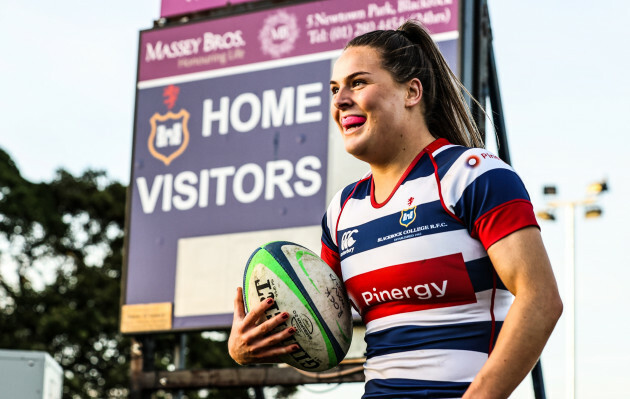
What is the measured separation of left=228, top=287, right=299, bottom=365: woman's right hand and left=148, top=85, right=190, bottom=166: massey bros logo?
4464 mm

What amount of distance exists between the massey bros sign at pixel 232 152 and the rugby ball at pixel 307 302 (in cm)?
344

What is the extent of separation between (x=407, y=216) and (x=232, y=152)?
442cm

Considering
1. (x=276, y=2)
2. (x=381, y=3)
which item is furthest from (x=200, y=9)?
(x=381, y=3)

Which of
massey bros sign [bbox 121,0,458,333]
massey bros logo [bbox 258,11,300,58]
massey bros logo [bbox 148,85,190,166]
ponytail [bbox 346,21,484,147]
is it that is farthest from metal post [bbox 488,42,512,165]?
ponytail [bbox 346,21,484,147]

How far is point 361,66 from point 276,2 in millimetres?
4724

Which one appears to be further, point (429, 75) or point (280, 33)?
point (280, 33)

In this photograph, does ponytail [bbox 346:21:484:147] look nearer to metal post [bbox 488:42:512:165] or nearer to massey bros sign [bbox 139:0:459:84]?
massey bros sign [bbox 139:0:459:84]

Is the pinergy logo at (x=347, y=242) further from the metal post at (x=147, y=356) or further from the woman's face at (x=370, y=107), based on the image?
the metal post at (x=147, y=356)

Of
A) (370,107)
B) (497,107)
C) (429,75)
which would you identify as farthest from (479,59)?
(370,107)

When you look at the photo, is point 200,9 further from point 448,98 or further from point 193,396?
point 193,396

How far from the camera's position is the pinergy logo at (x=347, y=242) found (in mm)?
2404

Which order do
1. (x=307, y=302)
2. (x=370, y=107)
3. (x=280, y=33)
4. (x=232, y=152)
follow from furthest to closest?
(x=280, y=33) → (x=232, y=152) → (x=307, y=302) → (x=370, y=107)

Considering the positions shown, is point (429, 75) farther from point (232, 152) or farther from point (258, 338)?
point (232, 152)

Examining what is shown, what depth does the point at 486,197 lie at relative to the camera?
207 cm
